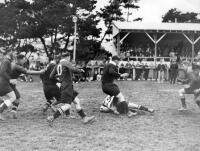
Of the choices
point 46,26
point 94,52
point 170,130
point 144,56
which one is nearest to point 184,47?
point 144,56

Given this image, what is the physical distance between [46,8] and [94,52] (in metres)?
6.02

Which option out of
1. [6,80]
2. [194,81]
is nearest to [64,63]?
[6,80]

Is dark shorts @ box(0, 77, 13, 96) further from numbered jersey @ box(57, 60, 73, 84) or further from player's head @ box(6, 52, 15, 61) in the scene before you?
numbered jersey @ box(57, 60, 73, 84)

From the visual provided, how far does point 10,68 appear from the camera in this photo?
10.8 m

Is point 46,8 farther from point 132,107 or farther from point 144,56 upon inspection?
point 132,107

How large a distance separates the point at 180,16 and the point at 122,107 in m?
62.5

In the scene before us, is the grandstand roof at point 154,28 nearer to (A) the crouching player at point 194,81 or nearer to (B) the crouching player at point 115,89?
(A) the crouching player at point 194,81

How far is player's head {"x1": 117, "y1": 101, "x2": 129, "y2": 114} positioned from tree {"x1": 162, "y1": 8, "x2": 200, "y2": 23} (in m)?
61.8

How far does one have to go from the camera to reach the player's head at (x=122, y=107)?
460 inches

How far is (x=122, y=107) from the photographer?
1188cm

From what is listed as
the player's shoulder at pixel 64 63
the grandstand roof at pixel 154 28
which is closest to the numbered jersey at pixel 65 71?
the player's shoulder at pixel 64 63

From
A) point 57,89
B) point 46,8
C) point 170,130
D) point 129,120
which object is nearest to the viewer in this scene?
point 170,130

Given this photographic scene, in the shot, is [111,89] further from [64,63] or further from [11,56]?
[11,56]

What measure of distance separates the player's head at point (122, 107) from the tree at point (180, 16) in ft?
203
